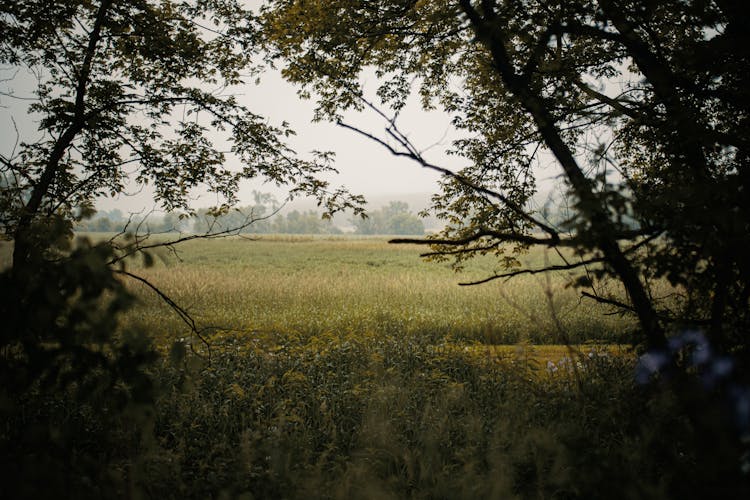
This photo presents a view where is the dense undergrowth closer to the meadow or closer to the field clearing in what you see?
the meadow

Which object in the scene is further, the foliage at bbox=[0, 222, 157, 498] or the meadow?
the meadow

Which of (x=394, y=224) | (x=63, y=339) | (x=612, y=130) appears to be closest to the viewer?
(x=63, y=339)

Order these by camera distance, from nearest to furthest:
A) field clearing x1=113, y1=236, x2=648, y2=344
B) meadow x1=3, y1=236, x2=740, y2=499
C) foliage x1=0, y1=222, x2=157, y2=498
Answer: foliage x1=0, y1=222, x2=157, y2=498
meadow x1=3, y1=236, x2=740, y2=499
field clearing x1=113, y1=236, x2=648, y2=344

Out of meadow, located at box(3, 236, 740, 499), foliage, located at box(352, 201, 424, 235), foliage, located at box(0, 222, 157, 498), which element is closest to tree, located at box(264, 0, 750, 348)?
meadow, located at box(3, 236, 740, 499)

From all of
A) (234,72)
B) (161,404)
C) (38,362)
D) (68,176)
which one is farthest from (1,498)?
(234,72)

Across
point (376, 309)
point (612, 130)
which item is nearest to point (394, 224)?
point (376, 309)

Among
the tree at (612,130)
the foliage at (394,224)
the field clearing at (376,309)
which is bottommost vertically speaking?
the field clearing at (376,309)

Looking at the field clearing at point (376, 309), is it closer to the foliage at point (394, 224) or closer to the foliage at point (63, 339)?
the foliage at point (63, 339)

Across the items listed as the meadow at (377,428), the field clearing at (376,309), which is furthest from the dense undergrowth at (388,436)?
the field clearing at (376,309)

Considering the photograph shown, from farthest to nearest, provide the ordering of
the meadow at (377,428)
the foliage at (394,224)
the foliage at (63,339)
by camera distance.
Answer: the foliage at (394,224) → the meadow at (377,428) → the foliage at (63,339)

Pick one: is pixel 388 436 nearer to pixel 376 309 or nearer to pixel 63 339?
pixel 63 339

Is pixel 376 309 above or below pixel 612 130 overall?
below

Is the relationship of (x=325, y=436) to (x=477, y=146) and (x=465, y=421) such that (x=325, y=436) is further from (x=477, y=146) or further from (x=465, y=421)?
(x=477, y=146)

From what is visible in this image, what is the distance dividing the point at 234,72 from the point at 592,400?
654 cm
